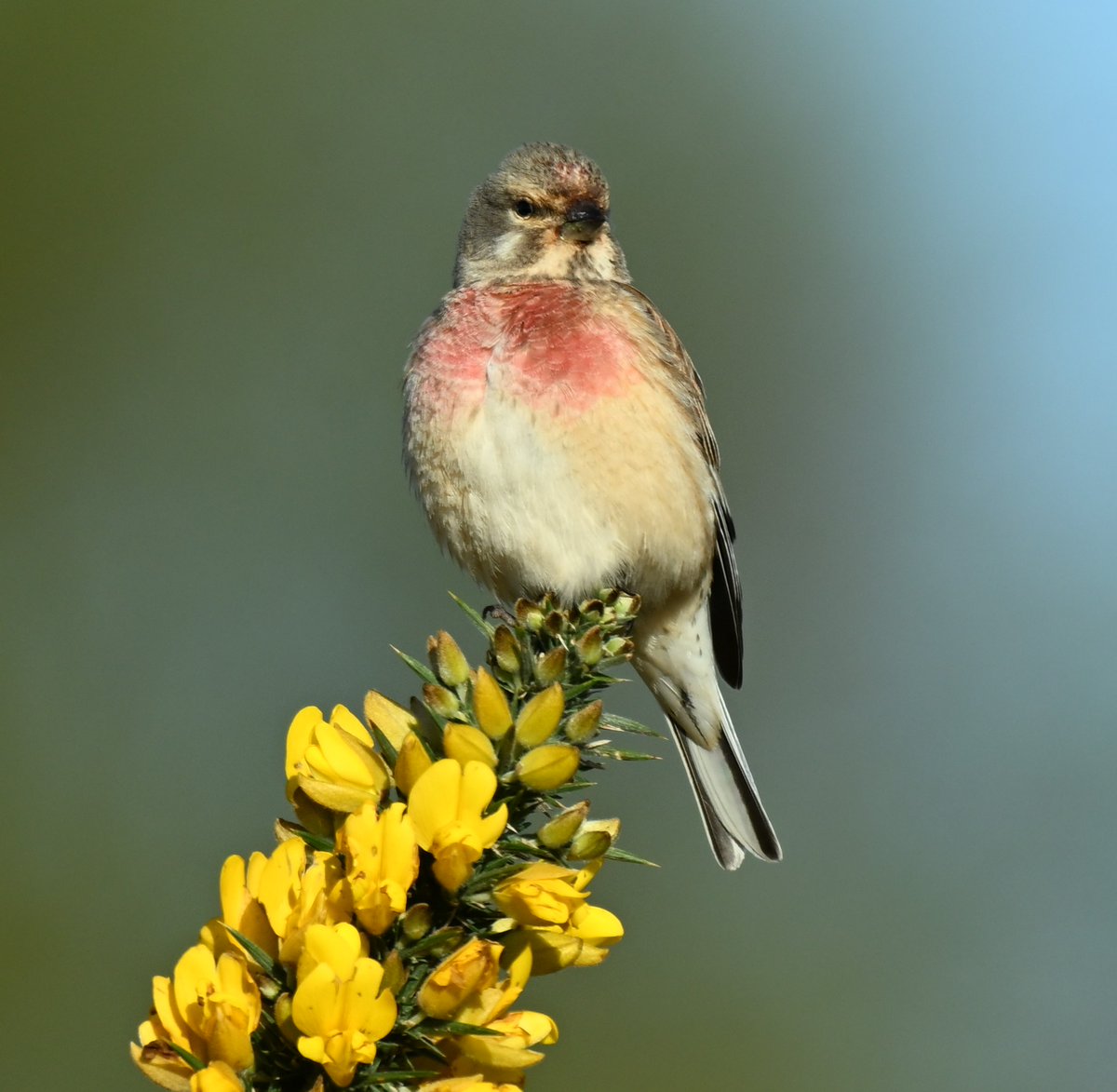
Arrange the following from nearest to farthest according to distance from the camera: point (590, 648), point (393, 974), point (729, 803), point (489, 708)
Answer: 1. point (393, 974)
2. point (489, 708)
3. point (590, 648)
4. point (729, 803)

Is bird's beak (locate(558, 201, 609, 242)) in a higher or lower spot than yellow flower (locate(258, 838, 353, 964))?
higher

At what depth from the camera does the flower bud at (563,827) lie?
1.91 m

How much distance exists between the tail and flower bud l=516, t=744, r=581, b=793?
264cm

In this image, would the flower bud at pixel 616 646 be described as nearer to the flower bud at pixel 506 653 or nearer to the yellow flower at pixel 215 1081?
the flower bud at pixel 506 653

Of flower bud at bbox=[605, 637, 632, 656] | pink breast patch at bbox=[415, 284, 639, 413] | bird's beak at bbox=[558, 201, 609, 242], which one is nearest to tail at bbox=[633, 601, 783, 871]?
pink breast patch at bbox=[415, 284, 639, 413]

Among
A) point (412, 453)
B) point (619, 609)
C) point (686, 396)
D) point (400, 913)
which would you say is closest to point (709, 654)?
point (686, 396)

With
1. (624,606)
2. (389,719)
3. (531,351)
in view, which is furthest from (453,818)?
(531,351)

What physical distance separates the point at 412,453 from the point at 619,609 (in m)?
1.82

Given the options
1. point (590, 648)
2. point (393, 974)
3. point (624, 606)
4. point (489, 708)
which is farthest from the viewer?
point (624, 606)

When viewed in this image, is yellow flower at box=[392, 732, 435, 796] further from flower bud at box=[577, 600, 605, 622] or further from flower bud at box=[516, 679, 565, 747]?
flower bud at box=[577, 600, 605, 622]

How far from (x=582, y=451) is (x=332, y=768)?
268 cm

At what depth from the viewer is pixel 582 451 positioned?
449 cm

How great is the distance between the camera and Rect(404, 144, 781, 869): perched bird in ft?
14.7

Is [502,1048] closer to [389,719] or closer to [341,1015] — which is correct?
[341,1015]
